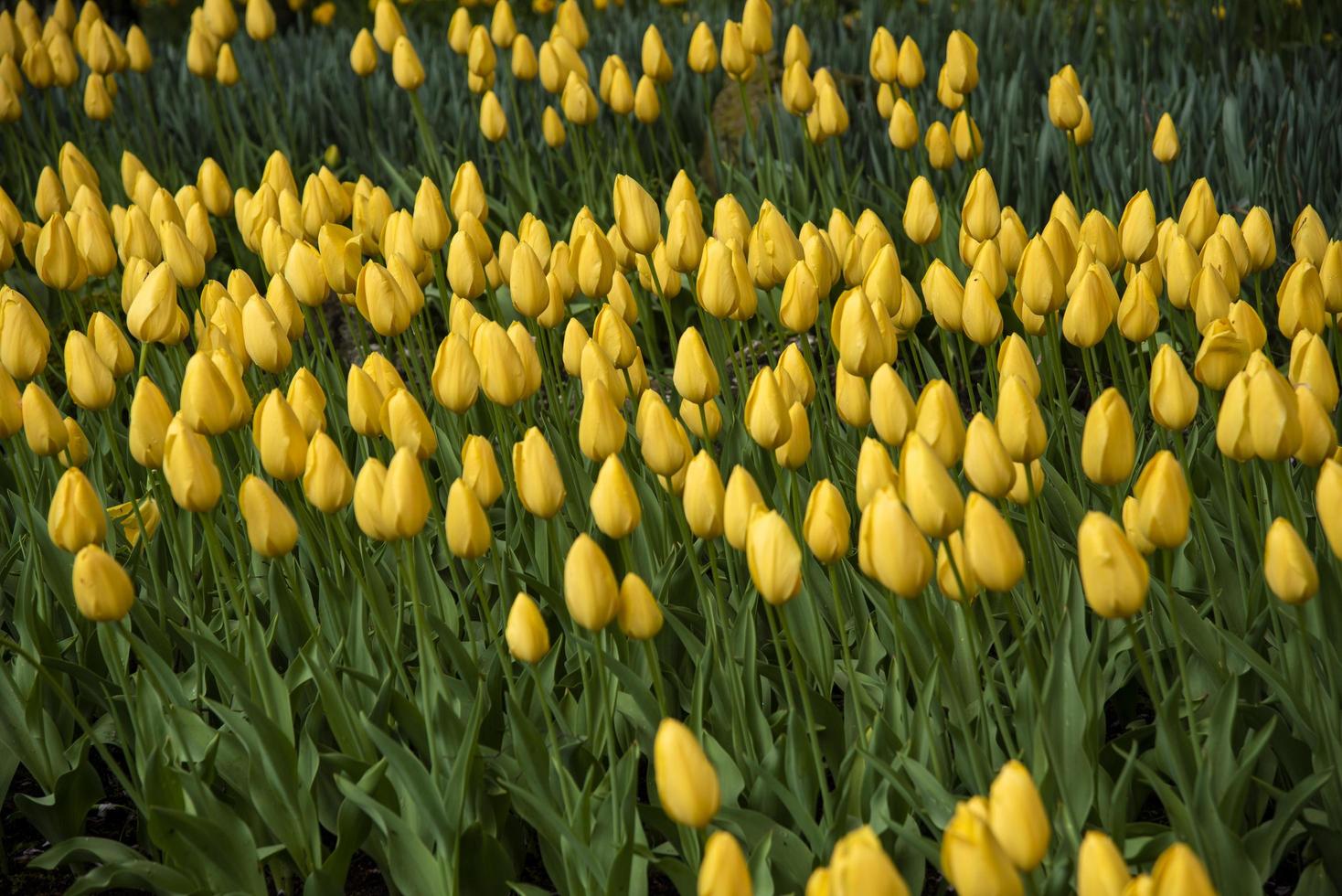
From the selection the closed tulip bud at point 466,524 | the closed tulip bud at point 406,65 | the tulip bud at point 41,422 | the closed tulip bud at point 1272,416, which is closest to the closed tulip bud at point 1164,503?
the closed tulip bud at point 1272,416

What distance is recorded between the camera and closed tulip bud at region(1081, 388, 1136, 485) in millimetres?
1705

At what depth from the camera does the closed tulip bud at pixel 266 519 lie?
1918 millimetres

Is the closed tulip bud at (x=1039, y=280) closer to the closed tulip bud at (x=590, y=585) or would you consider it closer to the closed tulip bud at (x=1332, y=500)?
the closed tulip bud at (x=1332, y=500)

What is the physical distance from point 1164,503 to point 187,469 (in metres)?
1.22

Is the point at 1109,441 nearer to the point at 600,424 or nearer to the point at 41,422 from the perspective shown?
the point at 600,424

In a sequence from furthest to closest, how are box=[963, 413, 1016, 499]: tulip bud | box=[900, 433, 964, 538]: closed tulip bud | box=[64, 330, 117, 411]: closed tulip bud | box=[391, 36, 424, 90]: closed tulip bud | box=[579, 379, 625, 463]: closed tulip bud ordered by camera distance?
box=[391, 36, 424, 90]: closed tulip bud → box=[64, 330, 117, 411]: closed tulip bud → box=[579, 379, 625, 463]: closed tulip bud → box=[963, 413, 1016, 499]: tulip bud → box=[900, 433, 964, 538]: closed tulip bud

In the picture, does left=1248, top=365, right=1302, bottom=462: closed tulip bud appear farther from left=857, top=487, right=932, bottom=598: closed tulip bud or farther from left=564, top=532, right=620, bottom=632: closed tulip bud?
left=564, top=532, right=620, bottom=632: closed tulip bud

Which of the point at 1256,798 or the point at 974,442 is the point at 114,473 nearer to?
the point at 974,442

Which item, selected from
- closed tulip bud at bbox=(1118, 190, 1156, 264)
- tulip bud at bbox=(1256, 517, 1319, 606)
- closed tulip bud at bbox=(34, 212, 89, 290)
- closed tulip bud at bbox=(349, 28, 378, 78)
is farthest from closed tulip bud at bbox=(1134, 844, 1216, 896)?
closed tulip bud at bbox=(349, 28, 378, 78)

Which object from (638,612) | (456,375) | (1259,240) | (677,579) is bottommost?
(677,579)

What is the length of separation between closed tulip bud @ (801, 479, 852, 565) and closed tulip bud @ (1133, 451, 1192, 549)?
1.10 ft

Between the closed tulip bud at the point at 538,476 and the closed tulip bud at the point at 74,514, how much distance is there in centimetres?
56

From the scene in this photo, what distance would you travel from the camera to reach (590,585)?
170 centimetres

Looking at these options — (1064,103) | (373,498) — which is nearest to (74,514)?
(373,498)
